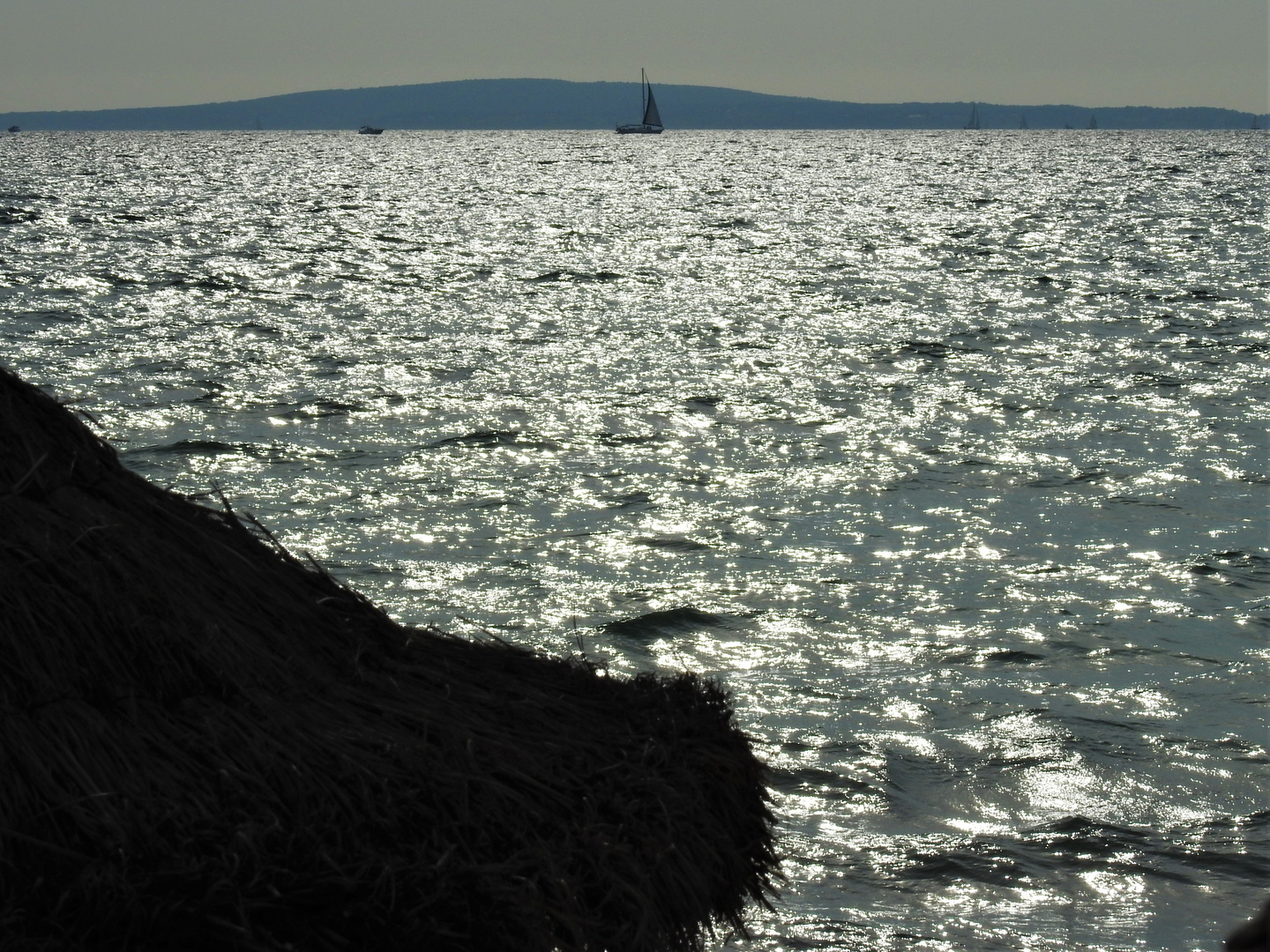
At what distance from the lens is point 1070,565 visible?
9.47 metres

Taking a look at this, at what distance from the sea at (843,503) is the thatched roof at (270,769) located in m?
0.84

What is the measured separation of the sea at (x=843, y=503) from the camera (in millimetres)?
5676

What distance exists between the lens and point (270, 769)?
6.82 ft

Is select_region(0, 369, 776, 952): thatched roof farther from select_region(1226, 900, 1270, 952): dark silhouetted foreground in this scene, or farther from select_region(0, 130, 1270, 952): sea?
select_region(1226, 900, 1270, 952): dark silhouetted foreground

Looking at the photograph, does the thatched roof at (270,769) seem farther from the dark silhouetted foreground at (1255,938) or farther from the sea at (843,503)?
the dark silhouetted foreground at (1255,938)

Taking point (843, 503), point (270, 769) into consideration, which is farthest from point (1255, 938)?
point (843, 503)

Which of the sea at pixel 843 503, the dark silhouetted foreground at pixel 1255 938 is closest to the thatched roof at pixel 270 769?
the sea at pixel 843 503

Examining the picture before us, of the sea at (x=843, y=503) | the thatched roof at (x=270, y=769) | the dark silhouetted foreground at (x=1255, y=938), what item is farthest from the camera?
the sea at (x=843, y=503)

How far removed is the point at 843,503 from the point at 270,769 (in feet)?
29.8

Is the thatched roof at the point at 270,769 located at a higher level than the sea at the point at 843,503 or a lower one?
higher

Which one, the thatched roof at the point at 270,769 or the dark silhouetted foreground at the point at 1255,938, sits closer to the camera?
the dark silhouetted foreground at the point at 1255,938

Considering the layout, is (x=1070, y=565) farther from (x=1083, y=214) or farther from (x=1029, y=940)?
(x=1083, y=214)

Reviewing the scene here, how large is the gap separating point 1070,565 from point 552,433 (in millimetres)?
5422

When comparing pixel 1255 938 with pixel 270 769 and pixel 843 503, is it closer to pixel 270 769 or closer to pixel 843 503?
pixel 270 769
